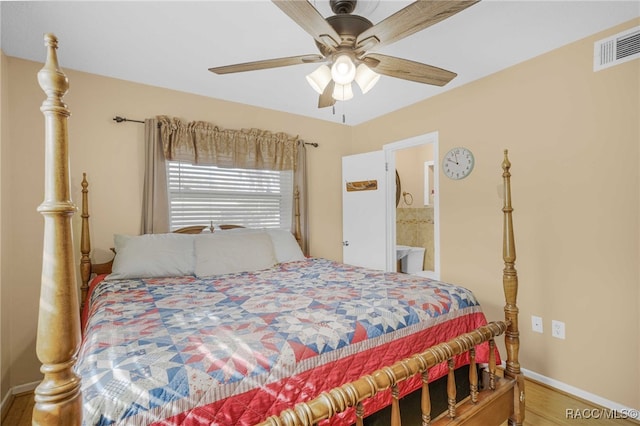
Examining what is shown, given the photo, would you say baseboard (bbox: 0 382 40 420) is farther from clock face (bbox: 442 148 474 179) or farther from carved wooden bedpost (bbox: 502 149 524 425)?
clock face (bbox: 442 148 474 179)

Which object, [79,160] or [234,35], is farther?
[79,160]

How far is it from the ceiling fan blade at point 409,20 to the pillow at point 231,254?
68.7 inches

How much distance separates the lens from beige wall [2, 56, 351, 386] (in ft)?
7.76

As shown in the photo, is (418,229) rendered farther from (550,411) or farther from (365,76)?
(365,76)

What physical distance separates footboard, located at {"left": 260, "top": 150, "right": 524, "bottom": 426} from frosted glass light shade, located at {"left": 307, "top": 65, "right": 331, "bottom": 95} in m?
1.21

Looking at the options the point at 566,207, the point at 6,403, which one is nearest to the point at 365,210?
the point at 566,207

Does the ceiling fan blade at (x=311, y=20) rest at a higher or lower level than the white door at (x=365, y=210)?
higher

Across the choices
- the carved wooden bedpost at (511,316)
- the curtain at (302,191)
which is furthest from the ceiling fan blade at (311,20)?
the curtain at (302,191)

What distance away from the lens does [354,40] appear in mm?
1587

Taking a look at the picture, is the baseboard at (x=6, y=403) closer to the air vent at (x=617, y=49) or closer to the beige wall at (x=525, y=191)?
the beige wall at (x=525, y=191)

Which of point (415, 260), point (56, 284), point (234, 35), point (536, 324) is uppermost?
point (234, 35)

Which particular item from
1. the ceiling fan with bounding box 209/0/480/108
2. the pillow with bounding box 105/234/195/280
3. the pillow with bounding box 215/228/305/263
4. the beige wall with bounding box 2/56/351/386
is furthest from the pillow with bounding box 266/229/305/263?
the ceiling fan with bounding box 209/0/480/108

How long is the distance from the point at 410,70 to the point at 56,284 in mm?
1858

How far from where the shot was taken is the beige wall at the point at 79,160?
7.76 feet
